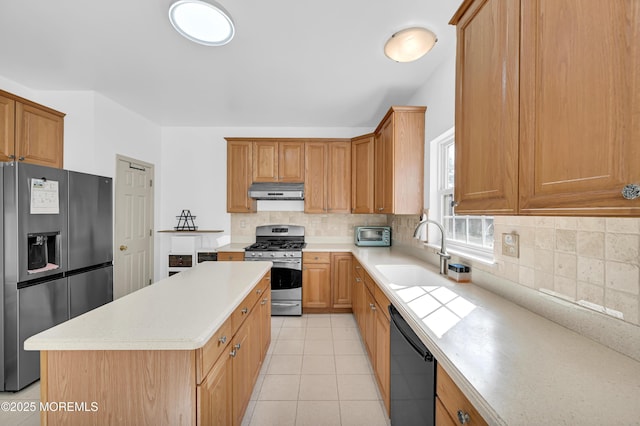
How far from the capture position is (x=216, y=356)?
1.14 m

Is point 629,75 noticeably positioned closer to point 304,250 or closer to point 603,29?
point 603,29

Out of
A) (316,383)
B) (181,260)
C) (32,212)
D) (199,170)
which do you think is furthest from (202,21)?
(181,260)

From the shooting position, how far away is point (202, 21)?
1657 mm

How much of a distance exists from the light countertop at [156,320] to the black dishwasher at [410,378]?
33.6 inches

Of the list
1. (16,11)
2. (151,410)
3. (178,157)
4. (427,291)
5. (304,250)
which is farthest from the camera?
(178,157)

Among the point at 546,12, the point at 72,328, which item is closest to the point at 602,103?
the point at 546,12

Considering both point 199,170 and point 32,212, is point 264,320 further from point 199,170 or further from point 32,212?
point 199,170

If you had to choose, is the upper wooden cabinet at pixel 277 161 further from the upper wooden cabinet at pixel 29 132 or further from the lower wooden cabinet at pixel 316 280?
the upper wooden cabinet at pixel 29 132

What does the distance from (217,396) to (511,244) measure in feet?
5.34

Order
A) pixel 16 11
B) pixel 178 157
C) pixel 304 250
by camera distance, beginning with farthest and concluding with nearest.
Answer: pixel 178 157 < pixel 304 250 < pixel 16 11

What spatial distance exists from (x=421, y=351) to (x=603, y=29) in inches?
44.5

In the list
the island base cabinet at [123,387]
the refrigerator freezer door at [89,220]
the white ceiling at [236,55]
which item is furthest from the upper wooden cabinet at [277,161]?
the island base cabinet at [123,387]

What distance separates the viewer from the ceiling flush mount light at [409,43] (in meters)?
1.75

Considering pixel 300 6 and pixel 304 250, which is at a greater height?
pixel 300 6
